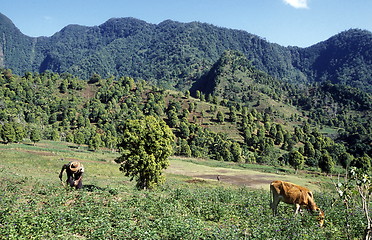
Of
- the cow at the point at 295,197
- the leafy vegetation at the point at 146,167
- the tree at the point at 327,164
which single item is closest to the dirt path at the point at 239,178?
the leafy vegetation at the point at 146,167

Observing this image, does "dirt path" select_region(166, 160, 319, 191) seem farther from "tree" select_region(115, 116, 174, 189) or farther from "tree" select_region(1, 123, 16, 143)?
"tree" select_region(1, 123, 16, 143)

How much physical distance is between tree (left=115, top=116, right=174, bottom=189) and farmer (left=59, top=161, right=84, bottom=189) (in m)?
5.15

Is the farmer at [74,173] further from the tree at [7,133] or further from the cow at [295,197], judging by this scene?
the tree at [7,133]

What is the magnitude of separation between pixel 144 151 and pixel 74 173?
664 cm

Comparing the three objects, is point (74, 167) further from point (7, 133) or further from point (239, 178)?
point (7, 133)

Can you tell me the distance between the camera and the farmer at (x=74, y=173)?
20.2 meters

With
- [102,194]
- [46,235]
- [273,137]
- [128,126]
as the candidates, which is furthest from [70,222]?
[273,137]

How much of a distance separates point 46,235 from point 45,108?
578ft

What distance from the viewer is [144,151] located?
24969 mm

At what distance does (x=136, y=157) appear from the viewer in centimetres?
2455

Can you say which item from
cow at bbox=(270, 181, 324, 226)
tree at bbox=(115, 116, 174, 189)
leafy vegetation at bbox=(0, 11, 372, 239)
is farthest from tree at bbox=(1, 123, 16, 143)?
cow at bbox=(270, 181, 324, 226)

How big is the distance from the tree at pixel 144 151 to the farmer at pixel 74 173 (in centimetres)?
515

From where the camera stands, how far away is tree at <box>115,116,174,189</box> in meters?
24.8

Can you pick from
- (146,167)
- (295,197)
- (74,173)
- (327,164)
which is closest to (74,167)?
(74,173)
